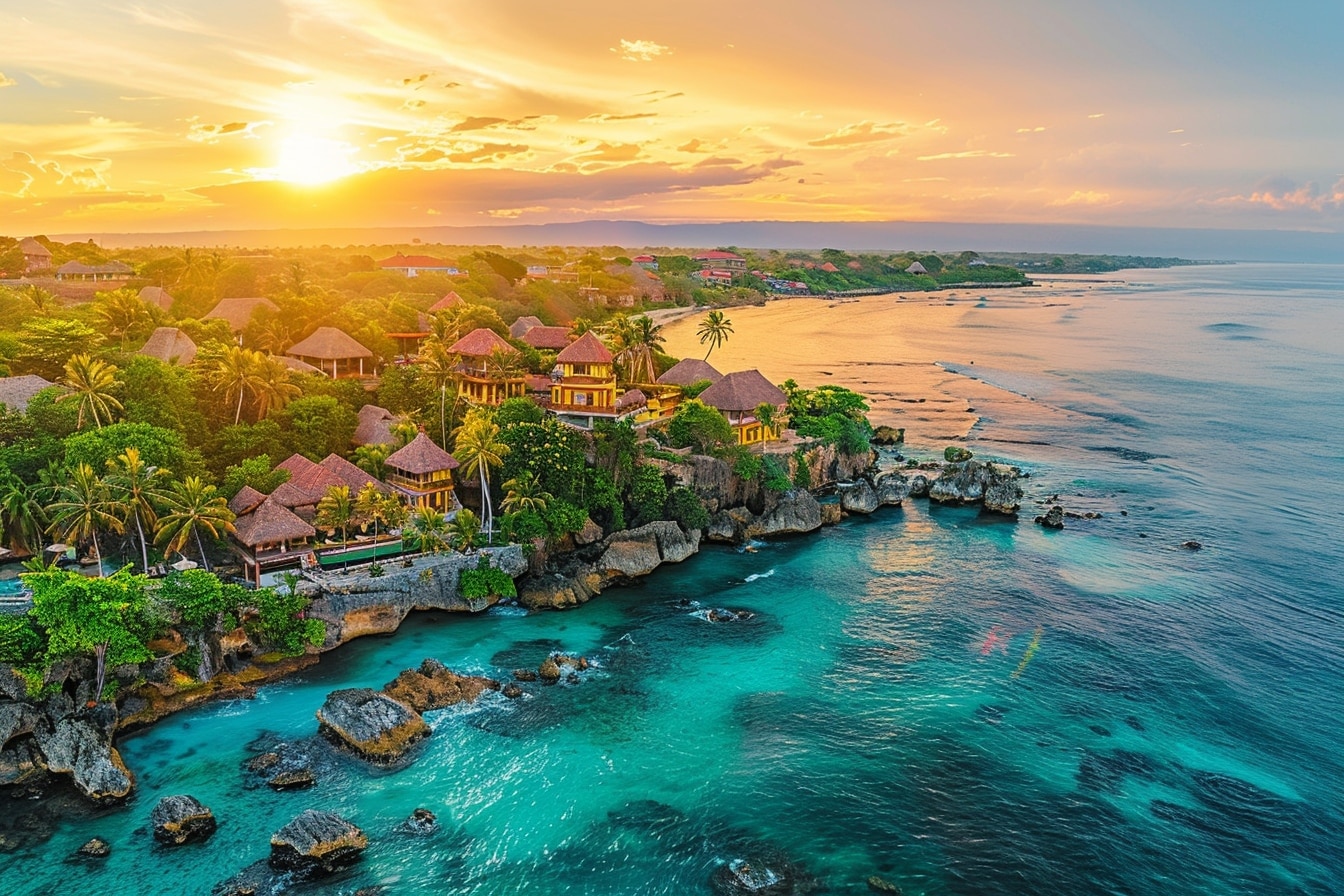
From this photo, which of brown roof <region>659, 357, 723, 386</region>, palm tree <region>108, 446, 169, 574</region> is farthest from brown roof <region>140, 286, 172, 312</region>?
brown roof <region>659, 357, 723, 386</region>

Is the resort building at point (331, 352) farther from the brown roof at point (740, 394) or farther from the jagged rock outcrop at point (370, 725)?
the jagged rock outcrop at point (370, 725)

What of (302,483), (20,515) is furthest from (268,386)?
(20,515)

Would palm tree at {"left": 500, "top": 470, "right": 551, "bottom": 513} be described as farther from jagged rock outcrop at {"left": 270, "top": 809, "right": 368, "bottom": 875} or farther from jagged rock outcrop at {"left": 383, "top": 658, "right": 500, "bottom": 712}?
jagged rock outcrop at {"left": 270, "top": 809, "right": 368, "bottom": 875}

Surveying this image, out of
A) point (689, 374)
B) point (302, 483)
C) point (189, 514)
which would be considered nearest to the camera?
point (189, 514)

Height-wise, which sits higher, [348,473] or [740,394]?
[740,394]

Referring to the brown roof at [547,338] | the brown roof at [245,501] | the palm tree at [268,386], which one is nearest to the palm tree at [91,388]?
the palm tree at [268,386]

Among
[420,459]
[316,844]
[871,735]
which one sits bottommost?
[871,735]

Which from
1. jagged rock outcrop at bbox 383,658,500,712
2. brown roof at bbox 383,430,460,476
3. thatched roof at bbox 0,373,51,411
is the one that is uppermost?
thatched roof at bbox 0,373,51,411

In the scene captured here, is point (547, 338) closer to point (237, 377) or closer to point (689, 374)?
point (689, 374)
